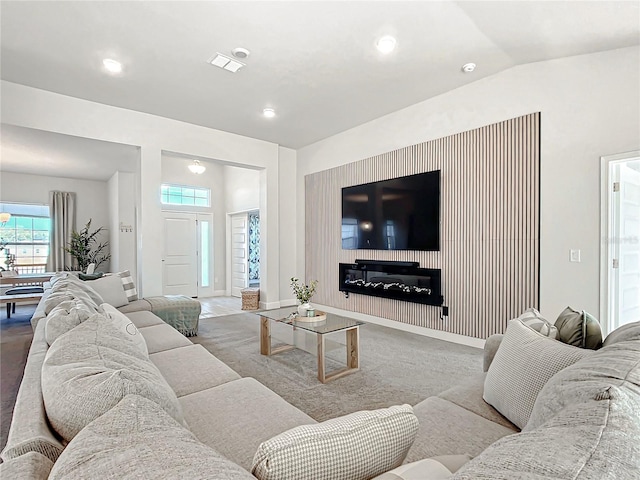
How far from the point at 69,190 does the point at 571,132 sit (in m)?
9.19

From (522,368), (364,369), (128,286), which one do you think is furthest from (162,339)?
(522,368)

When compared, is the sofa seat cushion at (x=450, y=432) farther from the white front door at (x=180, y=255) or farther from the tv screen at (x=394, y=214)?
the white front door at (x=180, y=255)

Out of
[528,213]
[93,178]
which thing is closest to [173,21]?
[528,213]

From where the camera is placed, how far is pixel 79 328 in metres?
1.30

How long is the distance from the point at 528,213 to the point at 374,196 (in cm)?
207

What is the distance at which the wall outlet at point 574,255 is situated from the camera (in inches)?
123

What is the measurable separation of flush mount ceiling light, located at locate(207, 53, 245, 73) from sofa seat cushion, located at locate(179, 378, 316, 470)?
10.0 ft

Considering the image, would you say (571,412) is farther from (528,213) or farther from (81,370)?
(528,213)

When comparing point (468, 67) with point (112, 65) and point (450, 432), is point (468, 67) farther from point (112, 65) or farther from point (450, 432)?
point (112, 65)

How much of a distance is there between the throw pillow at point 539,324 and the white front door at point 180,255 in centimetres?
711

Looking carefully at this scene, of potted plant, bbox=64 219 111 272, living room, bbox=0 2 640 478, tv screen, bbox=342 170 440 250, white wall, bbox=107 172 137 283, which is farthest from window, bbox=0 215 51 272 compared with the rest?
tv screen, bbox=342 170 440 250

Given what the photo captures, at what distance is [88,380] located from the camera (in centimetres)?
87

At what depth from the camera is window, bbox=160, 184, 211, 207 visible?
7363mm

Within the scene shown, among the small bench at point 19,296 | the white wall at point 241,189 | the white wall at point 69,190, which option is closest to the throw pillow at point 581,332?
the white wall at point 241,189
